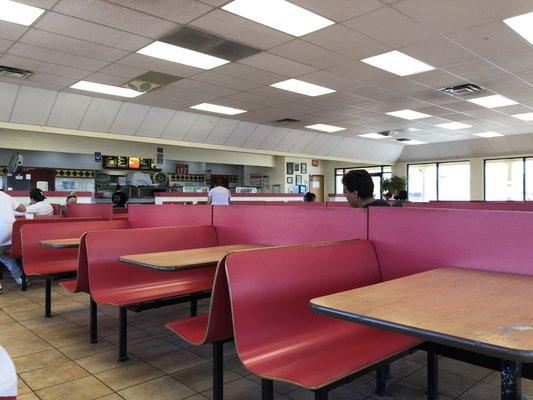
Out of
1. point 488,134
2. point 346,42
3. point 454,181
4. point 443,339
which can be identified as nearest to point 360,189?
point 443,339

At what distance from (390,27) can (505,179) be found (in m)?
11.9

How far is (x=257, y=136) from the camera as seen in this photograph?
12406mm

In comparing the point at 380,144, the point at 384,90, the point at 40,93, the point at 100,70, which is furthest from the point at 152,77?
the point at 380,144

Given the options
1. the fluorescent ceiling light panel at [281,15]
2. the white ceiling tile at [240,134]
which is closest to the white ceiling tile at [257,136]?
the white ceiling tile at [240,134]

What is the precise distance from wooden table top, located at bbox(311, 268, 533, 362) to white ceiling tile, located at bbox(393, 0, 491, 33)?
3.42 metres

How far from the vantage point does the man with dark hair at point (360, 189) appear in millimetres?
3033

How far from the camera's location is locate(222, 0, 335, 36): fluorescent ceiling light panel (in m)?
4.36

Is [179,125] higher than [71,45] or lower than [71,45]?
lower

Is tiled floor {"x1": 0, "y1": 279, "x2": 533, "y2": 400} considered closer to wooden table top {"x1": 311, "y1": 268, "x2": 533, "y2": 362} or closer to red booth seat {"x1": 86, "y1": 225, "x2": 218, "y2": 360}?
red booth seat {"x1": 86, "y1": 225, "x2": 218, "y2": 360}

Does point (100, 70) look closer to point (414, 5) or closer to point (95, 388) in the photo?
point (414, 5)

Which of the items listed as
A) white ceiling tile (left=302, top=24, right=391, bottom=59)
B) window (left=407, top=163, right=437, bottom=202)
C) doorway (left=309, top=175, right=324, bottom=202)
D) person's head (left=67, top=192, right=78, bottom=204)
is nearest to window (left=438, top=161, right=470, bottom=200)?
window (left=407, top=163, right=437, bottom=202)

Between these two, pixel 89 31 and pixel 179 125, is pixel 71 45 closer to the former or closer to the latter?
pixel 89 31

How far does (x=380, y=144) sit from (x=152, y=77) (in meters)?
10.4

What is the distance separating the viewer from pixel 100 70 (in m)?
6.68
